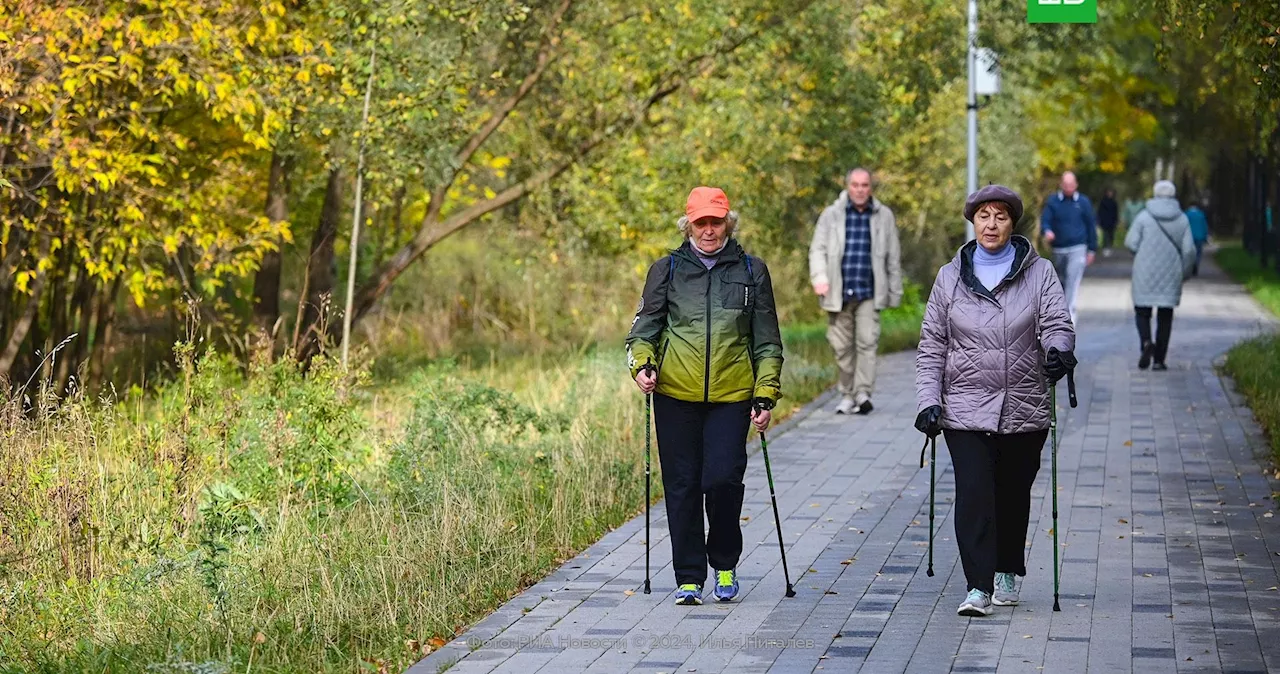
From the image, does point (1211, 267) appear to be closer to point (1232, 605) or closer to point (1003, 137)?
point (1003, 137)

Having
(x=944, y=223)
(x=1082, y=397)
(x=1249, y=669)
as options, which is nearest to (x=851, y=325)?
(x=1082, y=397)

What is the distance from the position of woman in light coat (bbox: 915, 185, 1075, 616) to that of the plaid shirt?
653cm

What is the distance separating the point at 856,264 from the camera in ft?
45.6

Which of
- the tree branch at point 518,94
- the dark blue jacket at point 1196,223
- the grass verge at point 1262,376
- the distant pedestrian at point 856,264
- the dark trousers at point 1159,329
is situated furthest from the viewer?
the dark blue jacket at point 1196,223

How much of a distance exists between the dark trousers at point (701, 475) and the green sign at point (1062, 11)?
4292 millimetres

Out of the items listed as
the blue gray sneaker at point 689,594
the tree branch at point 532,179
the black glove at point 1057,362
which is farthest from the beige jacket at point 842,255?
the black glove at point 1057,362

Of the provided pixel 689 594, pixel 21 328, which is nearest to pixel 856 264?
pixel 689 594

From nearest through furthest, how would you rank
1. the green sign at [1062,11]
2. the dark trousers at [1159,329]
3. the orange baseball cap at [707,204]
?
the orange baseball cap at [707,204] → the green sign at [1062,11] → the dark trousers at [1159,329]

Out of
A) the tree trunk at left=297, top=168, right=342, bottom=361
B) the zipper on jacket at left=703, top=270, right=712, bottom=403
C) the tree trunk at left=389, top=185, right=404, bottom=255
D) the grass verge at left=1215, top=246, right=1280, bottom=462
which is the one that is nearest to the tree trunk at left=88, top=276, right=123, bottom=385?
the tree trunk at left=297, top=168, right=342, bottom=361

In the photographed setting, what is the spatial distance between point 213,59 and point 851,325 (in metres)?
5.20

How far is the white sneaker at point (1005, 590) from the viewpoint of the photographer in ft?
24.1

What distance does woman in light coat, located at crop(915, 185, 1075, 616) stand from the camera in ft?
23.3

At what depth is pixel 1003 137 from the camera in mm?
37688

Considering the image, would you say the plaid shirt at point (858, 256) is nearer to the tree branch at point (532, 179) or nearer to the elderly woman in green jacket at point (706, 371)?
the tree branch at point (532, 179)
